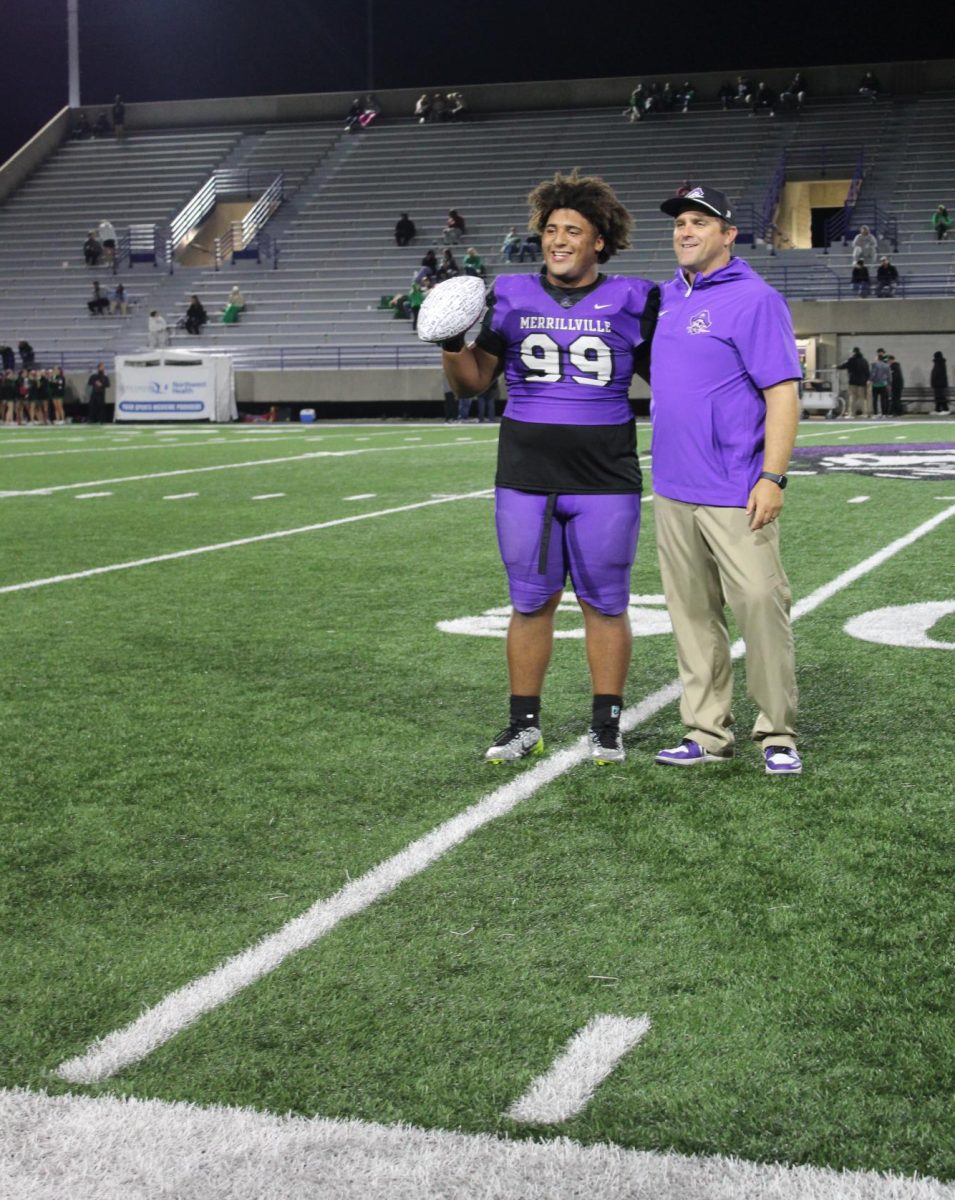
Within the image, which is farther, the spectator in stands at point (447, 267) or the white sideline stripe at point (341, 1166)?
the spectator in stands at point (447, 267)

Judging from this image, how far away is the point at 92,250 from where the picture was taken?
140 feet

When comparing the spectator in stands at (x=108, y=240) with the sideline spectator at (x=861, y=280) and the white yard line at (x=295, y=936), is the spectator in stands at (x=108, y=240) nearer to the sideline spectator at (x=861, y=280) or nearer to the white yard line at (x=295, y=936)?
the sideline spectator at (x=861, y=280)

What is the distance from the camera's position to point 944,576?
27.4 feet

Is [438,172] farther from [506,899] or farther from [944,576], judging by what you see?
[506,899]

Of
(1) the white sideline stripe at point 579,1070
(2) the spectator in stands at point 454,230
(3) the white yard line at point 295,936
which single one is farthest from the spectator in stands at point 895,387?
(1) the white sideline stripe at point 579,1070

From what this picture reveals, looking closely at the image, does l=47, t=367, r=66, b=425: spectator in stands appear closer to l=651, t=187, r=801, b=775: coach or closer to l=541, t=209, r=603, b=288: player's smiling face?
l=541, t=209, r=603, b=288: player's smiling face

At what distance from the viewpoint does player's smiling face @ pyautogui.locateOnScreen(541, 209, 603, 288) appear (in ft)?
14.9

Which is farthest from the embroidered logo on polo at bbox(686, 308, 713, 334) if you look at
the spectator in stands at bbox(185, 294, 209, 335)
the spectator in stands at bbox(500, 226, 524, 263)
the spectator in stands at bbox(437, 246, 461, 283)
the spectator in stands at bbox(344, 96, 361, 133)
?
the spectator in stands at bbox(344, 96, 361, 133)

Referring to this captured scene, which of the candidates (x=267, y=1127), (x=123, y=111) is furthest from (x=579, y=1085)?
(x=123, y=111)

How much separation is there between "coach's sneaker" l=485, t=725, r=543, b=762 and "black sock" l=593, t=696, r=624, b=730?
21 cm

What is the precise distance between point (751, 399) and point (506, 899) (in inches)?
71.5

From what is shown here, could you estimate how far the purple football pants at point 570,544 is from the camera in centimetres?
462

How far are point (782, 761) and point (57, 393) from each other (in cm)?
3213

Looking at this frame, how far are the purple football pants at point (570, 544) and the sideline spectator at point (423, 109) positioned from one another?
45.1 metres
